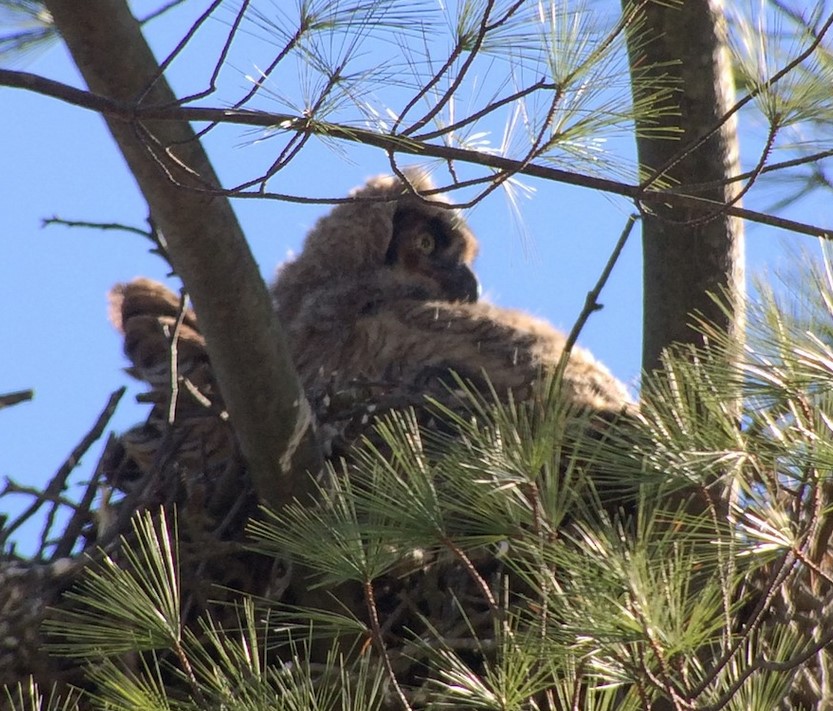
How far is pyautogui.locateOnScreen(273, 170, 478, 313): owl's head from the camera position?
5.41 meters

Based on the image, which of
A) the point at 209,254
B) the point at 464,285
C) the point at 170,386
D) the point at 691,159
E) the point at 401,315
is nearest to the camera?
the point at 209,254

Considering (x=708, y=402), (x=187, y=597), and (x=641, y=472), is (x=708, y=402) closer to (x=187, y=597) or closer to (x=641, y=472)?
(x=641, y=472)

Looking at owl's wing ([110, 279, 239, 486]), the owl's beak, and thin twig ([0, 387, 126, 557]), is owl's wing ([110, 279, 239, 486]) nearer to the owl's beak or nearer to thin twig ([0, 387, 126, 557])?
thin twig ([0, 387, 126, 557])

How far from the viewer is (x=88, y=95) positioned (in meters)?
2.49

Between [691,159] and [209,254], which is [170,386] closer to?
[209,254]

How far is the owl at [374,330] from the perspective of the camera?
4.02 meters

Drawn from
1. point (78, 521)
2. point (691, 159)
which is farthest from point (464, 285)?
point (78, 521)

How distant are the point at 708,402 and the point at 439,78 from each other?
75cm

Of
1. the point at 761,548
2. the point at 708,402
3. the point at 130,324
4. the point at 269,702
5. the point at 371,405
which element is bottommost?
the point at 269,702

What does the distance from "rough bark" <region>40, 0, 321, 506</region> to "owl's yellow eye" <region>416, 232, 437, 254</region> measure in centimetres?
235

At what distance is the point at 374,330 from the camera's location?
4805mm

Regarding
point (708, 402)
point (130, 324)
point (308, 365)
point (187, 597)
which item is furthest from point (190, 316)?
point (708, 402)

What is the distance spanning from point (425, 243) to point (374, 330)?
0.88 metres

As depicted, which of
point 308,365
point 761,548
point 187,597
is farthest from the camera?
point 308,365
